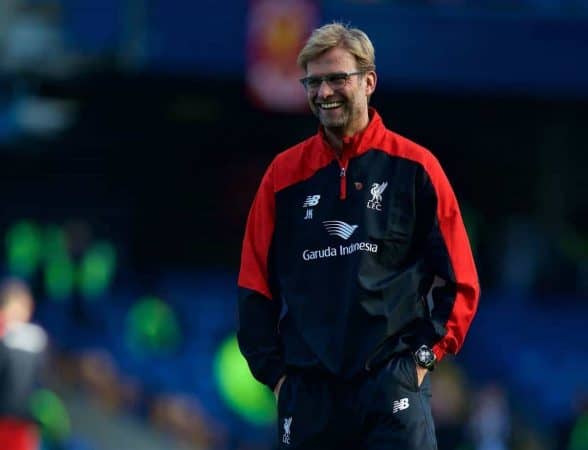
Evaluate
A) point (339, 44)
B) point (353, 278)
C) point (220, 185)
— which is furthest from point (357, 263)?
point (220, 185)

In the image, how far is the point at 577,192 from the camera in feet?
59.6

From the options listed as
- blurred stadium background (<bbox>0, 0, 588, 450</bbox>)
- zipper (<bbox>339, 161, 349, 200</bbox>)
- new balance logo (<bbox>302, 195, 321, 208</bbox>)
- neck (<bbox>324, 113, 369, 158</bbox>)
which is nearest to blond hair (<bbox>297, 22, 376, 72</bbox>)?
neck (<bbox>324, 113, 369, 158</bbox>)

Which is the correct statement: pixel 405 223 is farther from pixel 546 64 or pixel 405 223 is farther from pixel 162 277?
pixel 162 277

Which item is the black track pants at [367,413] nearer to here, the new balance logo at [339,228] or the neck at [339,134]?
the new balance logo at [339,228]

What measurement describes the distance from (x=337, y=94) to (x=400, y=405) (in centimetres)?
102

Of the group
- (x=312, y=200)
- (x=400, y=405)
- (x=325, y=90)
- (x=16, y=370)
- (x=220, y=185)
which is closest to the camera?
(x=400, y=405)

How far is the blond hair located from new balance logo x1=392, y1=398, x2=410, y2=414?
1.07 meters

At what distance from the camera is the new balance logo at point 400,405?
16.3ft

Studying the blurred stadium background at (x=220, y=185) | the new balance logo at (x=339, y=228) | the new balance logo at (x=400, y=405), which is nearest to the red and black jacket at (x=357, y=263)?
the new balance logo at (x=339, y=228)

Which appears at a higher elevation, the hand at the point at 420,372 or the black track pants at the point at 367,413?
the hand at the point at 420,372

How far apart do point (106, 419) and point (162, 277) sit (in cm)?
293

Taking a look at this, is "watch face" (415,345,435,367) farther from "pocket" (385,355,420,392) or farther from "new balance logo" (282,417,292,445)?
"new balance logo" (282,417,292,445)

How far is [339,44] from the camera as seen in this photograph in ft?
16.7

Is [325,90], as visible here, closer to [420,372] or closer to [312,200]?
[312,200]
